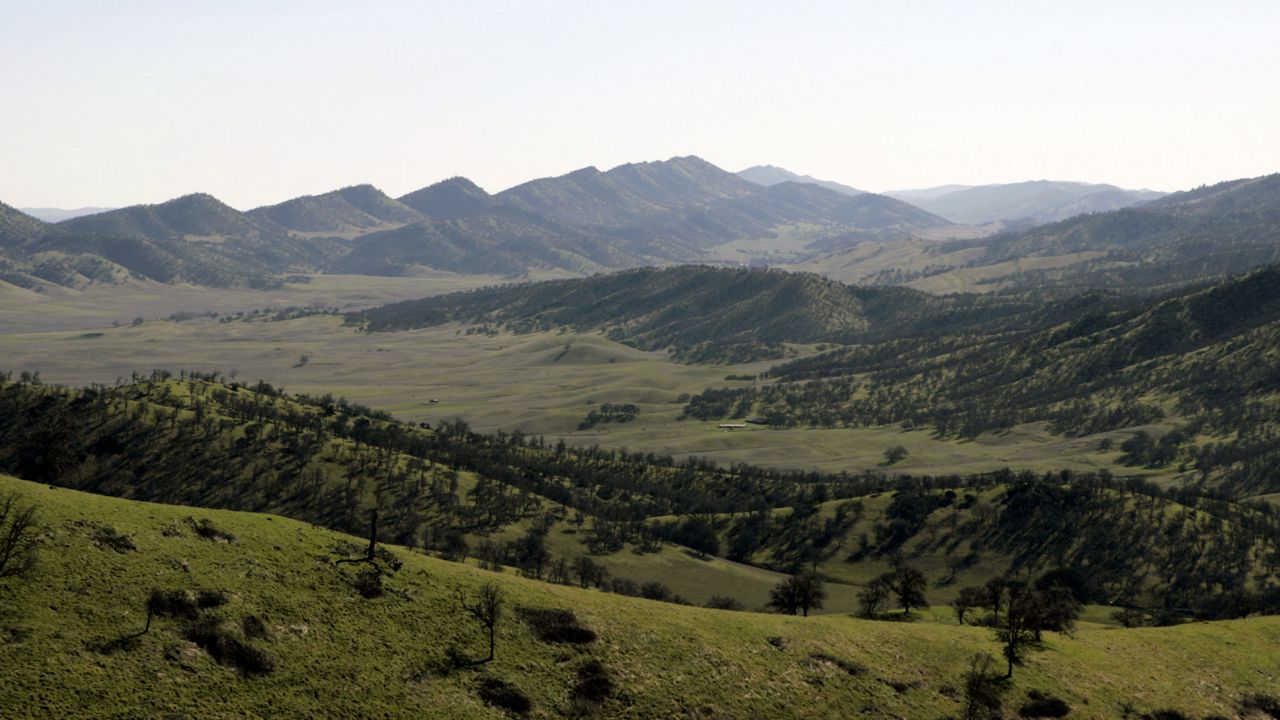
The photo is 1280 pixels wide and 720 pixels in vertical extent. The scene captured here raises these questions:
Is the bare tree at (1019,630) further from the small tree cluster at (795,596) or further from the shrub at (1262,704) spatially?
the small tree cluster at (795,596)

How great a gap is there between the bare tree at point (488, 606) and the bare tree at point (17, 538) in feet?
131

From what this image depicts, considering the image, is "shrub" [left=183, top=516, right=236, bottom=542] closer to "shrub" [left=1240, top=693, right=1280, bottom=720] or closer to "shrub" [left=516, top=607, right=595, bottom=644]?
"shrub" [left=516, top=607, right=595, bottom=644]

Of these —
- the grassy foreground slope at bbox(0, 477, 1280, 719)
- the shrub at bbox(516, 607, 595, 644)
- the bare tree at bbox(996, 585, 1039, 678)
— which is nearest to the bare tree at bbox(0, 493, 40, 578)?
the grassy foreground slope at bbox(0, 477, 1280, 719)

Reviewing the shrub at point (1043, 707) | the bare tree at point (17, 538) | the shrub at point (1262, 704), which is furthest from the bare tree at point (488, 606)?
the shrub at point (1262, 704)

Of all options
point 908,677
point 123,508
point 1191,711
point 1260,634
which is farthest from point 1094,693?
point 123,508

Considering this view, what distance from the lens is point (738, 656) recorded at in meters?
104

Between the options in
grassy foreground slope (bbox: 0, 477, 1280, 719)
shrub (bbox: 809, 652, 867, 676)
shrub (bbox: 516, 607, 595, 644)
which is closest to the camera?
grassy foreground slope (bbox: 0, 477, 1280, 719)

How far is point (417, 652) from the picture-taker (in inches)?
3691

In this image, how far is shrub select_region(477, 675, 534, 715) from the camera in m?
89.9

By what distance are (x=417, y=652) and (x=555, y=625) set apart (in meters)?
15.3

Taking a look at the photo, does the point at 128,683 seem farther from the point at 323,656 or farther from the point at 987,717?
the point at 987,717

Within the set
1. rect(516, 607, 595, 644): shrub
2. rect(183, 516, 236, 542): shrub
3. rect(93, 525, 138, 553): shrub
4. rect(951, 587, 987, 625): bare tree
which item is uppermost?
rect(93, 525, 138, 553): shrub

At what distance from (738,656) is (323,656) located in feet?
140

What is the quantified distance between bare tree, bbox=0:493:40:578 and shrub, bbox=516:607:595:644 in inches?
1796
